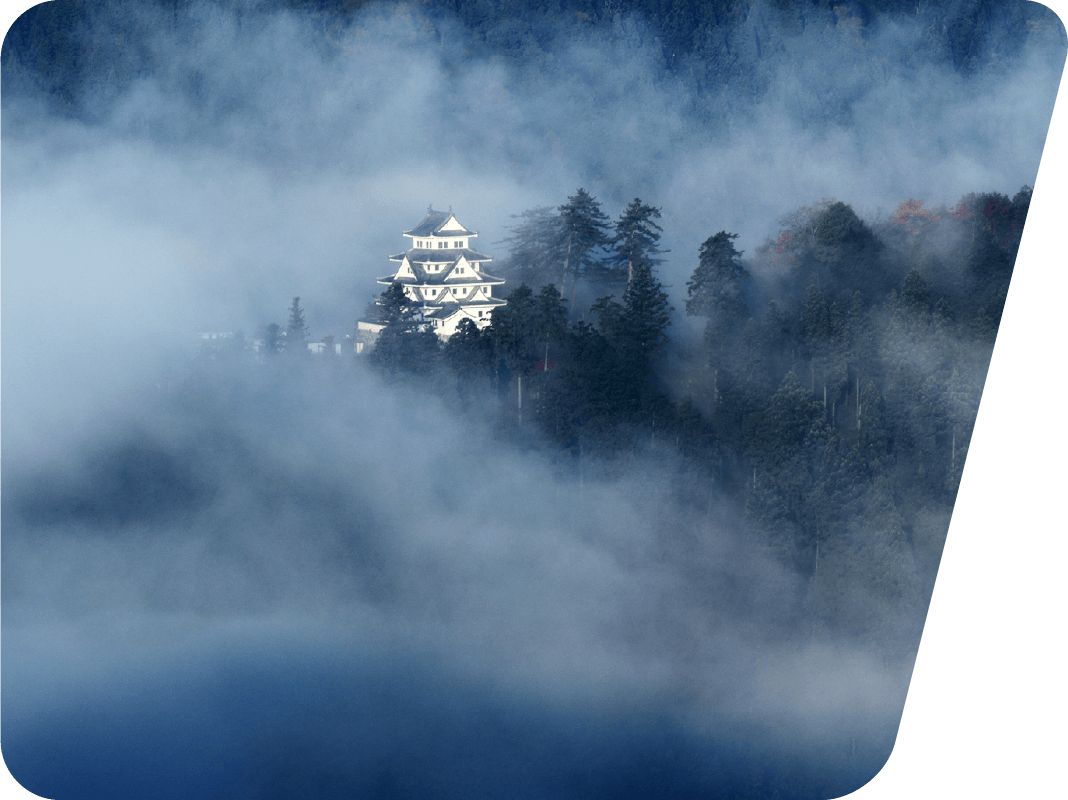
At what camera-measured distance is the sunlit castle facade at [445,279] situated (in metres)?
6.57

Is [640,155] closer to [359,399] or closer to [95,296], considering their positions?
[359,399]

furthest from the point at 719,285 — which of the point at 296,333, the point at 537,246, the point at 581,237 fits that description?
the point at 296,333

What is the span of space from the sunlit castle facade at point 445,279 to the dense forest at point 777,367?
2.2 inches

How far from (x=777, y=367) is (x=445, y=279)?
1.29 m

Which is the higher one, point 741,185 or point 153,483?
point 741,185

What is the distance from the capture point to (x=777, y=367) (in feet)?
21.9

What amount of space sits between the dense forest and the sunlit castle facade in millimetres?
55

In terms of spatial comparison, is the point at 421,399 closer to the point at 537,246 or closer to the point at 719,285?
the point at 537,246

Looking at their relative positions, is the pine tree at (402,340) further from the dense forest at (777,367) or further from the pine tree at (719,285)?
the pine tree at (719,285)

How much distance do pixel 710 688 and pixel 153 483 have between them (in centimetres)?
221

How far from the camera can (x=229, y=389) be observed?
661cm

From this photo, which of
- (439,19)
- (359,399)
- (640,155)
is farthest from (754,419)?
(439,19)

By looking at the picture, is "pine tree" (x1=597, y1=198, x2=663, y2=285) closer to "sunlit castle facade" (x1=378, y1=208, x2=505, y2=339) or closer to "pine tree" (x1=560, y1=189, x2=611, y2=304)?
"pine tree" (x1=560, y1=189, x2=611, y2=304)

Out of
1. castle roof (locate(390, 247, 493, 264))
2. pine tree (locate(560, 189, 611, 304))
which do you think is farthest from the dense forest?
castle roof (locate(390, 247, 493, 264))
